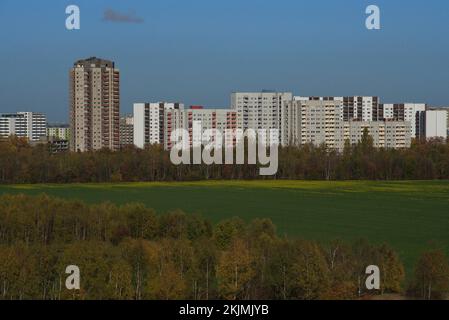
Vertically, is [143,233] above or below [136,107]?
below

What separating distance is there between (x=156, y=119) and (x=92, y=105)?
5.88 metres

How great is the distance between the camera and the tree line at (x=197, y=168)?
5100 centimetres

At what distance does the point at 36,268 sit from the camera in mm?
15523

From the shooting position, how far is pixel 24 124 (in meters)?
102

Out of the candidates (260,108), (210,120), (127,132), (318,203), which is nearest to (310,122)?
(260,108)

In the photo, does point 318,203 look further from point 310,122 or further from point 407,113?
point 407,113

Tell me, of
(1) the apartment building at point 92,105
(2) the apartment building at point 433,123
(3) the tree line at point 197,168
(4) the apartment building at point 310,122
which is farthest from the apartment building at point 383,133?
(1) the apartment building at point 92,105

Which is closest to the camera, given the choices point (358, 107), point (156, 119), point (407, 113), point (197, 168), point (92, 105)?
point (197, 168)

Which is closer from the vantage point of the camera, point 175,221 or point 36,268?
point 36,268

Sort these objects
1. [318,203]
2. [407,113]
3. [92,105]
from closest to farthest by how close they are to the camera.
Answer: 1. [318,203]
2. [92,105]
3. [407,113]

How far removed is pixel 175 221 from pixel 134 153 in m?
34.5
